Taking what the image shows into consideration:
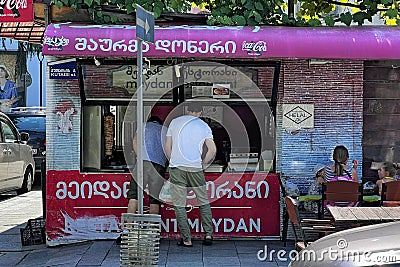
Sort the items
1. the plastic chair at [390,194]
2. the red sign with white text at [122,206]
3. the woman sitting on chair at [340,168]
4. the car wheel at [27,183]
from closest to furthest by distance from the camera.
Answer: the plastic chair at [390,194] → the woman sitting on chair at [340,168] → the red sign with white text at [122,206] → the car wheel at [27,183]

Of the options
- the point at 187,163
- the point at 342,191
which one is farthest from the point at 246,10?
the point at 342,191

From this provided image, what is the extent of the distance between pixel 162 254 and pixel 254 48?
107 inches

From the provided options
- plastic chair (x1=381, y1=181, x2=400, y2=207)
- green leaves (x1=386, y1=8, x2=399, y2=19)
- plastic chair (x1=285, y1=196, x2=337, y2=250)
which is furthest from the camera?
green leaves (x1=386, y1=8, x2=399, y2=19)

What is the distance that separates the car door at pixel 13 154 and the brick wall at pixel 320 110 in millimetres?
7018

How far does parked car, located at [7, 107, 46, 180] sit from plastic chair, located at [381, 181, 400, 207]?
33.4 feet

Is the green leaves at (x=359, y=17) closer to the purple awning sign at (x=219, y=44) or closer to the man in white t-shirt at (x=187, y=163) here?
the purple awning sign at (x=219, y=44)

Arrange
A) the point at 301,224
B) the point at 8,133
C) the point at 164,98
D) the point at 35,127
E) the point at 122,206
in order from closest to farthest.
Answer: the point at 301,224
the point at 122,206
the point at 164,98
the point at 8,133
the point at 35,127

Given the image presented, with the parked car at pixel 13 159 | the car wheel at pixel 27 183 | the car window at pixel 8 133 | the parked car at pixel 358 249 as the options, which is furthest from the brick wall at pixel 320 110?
the car wheel at pixel 27 183

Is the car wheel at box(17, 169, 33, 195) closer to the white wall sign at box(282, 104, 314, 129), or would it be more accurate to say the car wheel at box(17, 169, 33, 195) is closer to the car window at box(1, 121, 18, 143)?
the car window at box(1, 121, 18, 143)

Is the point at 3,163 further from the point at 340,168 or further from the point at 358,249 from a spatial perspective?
the point at 358,249

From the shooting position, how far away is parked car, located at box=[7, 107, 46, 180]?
1683 centimetres

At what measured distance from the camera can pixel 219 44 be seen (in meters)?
8.59

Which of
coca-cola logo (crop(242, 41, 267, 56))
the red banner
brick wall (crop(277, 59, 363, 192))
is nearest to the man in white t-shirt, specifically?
coca-cola logo (crop(242, 41, 267, 56))

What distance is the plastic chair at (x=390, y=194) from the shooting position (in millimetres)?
8250
